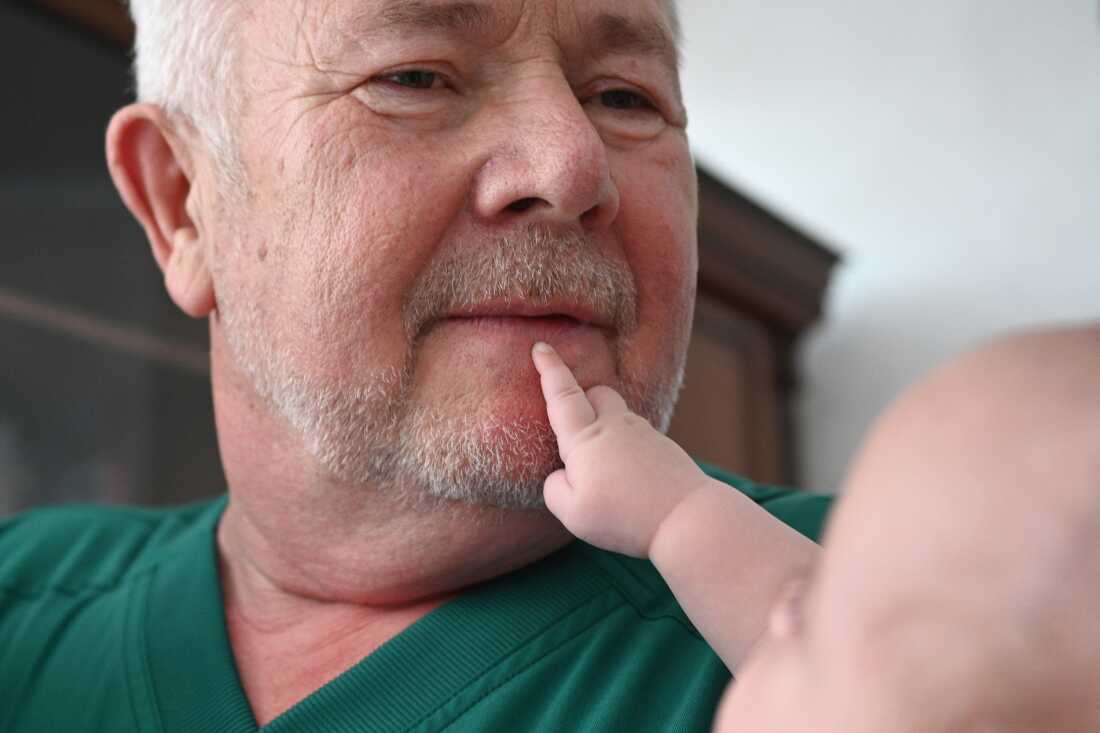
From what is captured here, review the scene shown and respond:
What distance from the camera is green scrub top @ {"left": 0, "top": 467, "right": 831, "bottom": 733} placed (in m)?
0.80

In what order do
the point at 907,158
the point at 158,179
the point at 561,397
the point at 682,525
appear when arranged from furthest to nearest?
the point at 907,158
the point at 158,179
the point at 561,397
the point at 682,525

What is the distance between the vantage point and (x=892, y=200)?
3.12 meters

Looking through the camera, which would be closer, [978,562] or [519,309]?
[978,562]

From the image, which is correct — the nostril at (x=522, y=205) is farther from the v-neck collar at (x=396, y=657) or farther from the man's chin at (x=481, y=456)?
the v-neck collar at (x=396, y=657)

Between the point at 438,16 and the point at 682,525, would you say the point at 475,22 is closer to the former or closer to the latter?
the point at 438,16

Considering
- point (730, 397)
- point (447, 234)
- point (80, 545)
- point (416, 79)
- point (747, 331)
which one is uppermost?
point (416, 79)

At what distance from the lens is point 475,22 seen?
0.88m

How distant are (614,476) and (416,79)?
37 cm

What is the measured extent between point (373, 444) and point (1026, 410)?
54 centimetres

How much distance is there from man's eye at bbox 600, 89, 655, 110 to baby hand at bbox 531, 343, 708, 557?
283mm

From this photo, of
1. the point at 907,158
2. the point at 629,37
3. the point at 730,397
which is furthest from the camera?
the point at 907,158

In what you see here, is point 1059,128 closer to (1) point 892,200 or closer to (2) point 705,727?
(1) point 892,200

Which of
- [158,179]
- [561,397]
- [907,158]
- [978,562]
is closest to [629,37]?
[561,397]

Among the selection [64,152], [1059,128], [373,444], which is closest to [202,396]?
[64,152]
